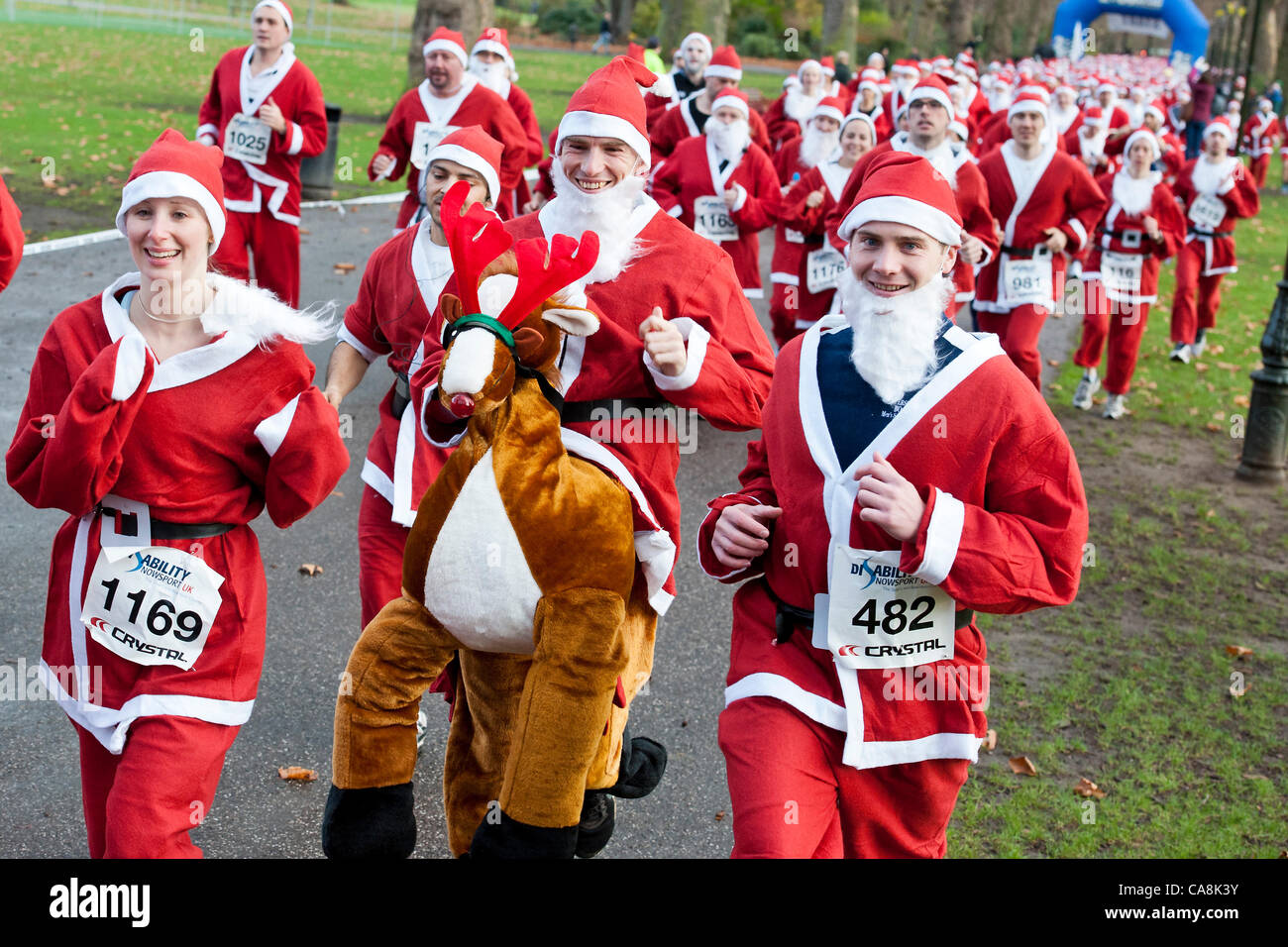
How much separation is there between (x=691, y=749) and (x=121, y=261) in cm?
885

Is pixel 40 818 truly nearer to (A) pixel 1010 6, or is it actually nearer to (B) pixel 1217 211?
(B) pixel 1217 211

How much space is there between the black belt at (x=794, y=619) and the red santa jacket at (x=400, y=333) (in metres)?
1.90

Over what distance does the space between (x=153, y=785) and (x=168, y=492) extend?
72 cm

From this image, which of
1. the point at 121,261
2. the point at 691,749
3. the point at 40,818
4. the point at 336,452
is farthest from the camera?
the point at 121,261

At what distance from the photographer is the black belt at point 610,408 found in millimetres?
4242

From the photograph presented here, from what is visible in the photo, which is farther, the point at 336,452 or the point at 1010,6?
the point at 1010,6

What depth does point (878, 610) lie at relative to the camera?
3.53m

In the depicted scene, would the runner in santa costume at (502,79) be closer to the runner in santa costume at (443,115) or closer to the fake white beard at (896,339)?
the runner in santa costume at (443,115)

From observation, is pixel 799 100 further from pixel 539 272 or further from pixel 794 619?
pixel 794 619

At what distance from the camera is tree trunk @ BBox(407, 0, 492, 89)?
2111 cm

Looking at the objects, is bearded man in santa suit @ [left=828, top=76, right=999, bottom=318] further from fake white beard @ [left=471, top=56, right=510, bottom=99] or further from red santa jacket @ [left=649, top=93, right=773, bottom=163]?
fake white beard @ [left=471, top=56, right=510, bottom=99]
